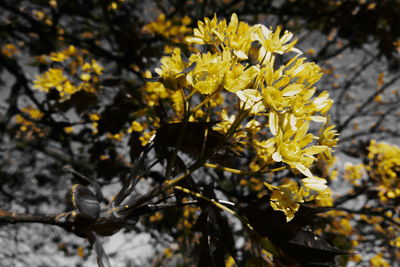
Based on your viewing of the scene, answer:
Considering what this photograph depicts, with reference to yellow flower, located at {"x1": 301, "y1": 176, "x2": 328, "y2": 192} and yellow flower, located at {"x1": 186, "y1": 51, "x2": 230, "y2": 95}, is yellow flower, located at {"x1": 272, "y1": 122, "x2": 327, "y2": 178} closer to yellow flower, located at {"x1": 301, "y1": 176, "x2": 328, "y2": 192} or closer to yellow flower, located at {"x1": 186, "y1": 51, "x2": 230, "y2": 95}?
yellow flower, located at {"x1": 301, "y1": 176, "x2": 328, "y2": 192}

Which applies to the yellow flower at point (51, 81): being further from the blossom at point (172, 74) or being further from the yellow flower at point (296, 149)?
the yellow flower at point (296, 149)

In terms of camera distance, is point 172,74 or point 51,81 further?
point 51,81

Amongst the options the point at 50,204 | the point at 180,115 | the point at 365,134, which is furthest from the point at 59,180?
the point at 365,134

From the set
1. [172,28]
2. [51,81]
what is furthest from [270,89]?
[172,28]

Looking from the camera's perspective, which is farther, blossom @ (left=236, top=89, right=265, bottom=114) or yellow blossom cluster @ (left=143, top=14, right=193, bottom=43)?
yellow blossom cluster @ (left=143, top=14, right=193, bottom=43)

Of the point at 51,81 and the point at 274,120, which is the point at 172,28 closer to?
the point at 51,81

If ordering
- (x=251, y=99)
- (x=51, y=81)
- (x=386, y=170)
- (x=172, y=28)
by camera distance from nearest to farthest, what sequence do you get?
1. (x=251, y=99)
2. (x=51, y=81)
3. (x=386, y=170)
4. (x=172, y=28)

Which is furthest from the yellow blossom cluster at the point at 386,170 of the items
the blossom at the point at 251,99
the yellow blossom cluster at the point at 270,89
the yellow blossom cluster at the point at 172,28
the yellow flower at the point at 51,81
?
the yellow flower at the point at 51,81

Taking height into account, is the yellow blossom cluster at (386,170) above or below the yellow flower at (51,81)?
below

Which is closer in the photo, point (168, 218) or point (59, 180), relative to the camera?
point (168, 218)

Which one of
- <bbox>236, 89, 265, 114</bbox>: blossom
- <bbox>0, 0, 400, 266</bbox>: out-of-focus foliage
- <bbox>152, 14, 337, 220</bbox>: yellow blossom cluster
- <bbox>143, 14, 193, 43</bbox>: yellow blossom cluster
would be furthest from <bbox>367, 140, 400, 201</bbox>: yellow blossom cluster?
<bbox>143, 14, 193, 43</bbox>: yellow blossom cluster

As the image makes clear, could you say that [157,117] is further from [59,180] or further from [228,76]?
[59,180]
